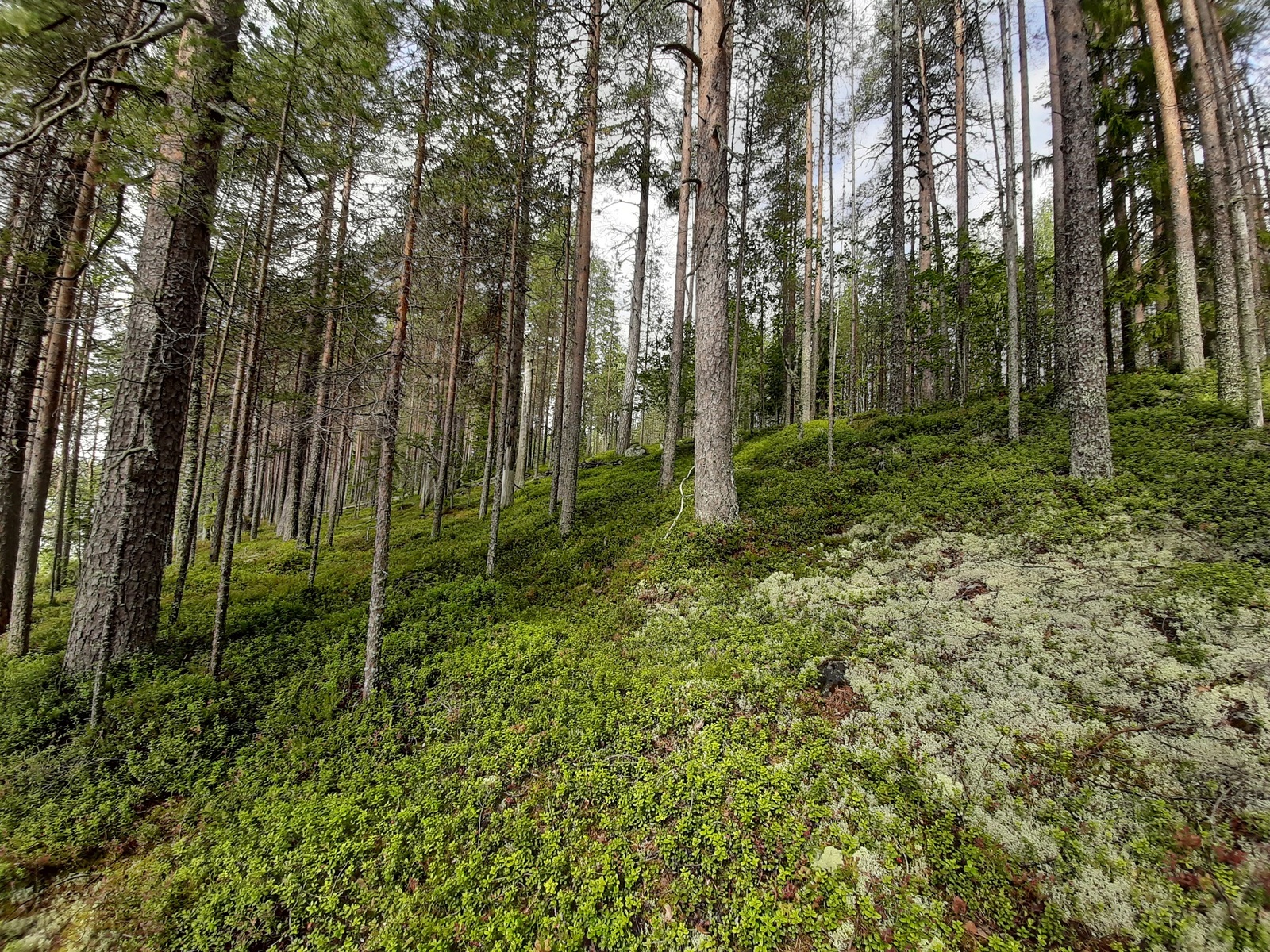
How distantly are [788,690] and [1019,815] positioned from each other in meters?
1.65

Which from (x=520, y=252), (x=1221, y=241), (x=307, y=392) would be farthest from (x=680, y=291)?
(x=307, y=392)

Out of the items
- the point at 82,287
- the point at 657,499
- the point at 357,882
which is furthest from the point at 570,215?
the point at 357,882

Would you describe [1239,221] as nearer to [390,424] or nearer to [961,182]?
[961,182]

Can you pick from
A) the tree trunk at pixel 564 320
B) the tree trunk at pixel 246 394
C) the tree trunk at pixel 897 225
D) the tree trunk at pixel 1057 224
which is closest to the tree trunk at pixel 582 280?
the tree trunk at pixel 564 320

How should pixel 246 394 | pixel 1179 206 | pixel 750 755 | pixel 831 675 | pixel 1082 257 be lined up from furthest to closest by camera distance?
pixel 1179 206 < pixel 1082 257 < pixel 246 394 < pixel 831 675 < pixel 750 755

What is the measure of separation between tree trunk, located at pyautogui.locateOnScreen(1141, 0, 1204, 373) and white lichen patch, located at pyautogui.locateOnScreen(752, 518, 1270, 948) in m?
6.55

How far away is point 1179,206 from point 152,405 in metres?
17.0

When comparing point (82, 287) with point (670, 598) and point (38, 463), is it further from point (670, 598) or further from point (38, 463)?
point (670, 598)

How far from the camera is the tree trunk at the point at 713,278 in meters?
6.80

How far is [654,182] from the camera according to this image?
1344 centimetres

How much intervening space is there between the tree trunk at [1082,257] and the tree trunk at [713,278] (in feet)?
15.9

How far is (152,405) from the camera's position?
5.54 meters

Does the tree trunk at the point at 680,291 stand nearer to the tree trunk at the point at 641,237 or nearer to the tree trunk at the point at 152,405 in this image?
the tree trunk at the point at 641,237

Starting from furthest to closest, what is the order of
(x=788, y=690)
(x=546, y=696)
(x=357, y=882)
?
(x=546, y=696) → (x=788, y=690) → (x=357, y=882)
